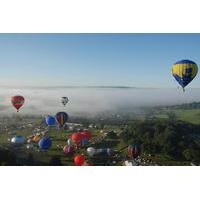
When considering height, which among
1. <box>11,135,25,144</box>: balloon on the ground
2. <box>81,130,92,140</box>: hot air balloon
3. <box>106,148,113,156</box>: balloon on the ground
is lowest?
<box>106,148,113,156</box>: balloon on the ground

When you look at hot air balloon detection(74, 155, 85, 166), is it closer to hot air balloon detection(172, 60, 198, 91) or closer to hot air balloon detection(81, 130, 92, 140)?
hot air balloon detection(81, 130, 92, 140)

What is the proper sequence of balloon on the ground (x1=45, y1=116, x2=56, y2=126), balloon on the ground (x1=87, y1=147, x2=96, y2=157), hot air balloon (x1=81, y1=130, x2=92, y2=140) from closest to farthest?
balloon on the ground (x1=87, y1=147, x2=96, y2=157)
hot air balloon (x1=81, y1=130, x2=92, y2=140)
balloon on the ground (x1=45, y1=116, x2=56, y2=126)

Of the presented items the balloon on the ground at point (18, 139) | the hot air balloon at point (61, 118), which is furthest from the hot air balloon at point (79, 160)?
the balloon on the ground at point (18, 139)

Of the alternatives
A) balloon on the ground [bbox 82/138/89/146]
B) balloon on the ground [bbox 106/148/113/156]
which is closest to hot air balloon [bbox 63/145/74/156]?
balloon on the ground [bbox 82/138/89/146]

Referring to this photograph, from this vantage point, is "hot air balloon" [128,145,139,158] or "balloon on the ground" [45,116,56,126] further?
"balloon on the ground" [45,116,56,126]

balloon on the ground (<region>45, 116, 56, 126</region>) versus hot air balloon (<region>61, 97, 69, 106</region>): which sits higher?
hot air balloon (<region>61, 97, 69, 106</region>)

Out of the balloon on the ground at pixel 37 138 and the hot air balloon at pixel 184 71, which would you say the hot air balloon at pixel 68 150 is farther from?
the hot air balloon at pixel 184 71
